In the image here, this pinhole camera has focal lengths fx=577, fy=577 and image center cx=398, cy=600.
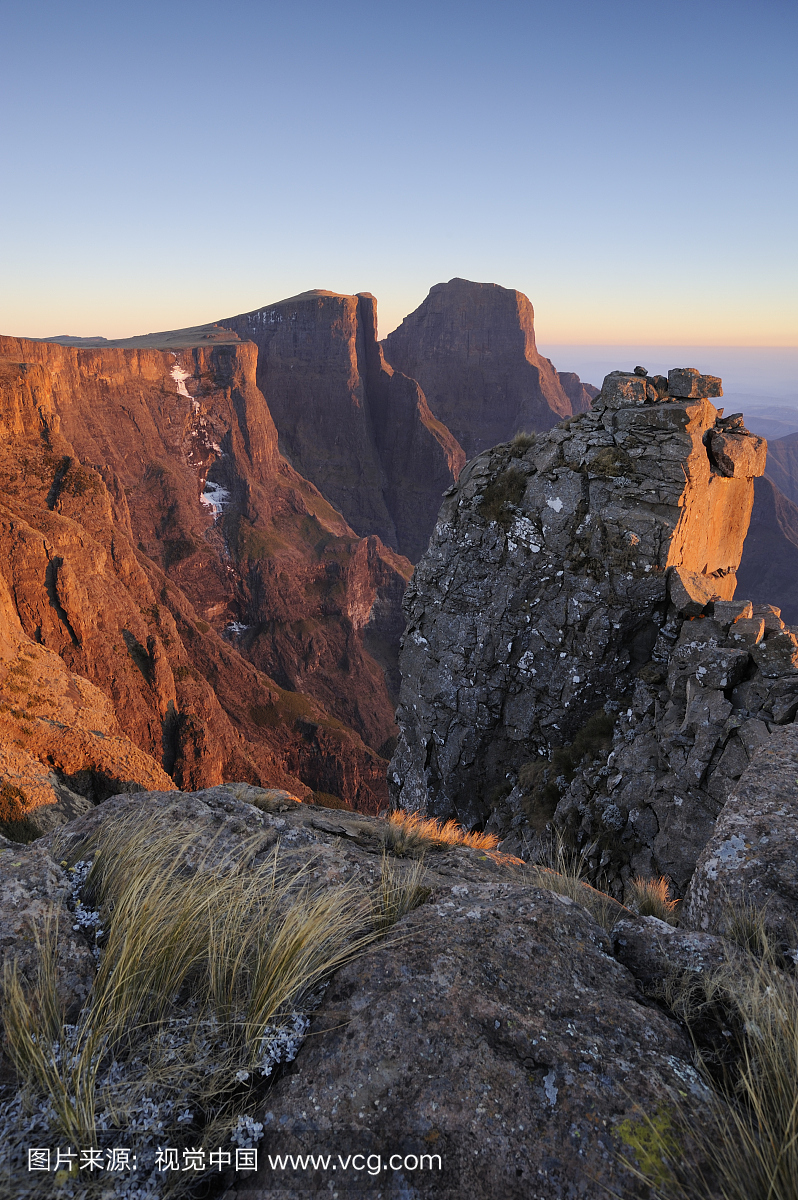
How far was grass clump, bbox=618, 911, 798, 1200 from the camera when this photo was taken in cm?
155

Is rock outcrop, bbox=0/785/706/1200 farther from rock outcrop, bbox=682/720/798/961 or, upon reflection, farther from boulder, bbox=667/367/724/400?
boulder, bbox=667/367/724/400

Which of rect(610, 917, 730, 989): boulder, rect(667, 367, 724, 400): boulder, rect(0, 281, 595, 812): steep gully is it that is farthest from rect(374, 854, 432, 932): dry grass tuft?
rect(667, 367, 724, 400): boulder

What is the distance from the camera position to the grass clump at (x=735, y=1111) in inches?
60.9

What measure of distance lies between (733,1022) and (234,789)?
539 centimetres

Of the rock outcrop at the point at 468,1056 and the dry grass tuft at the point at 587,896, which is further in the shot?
the dry grass tuft at the point at 587,896

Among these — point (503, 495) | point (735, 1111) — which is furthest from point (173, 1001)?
point (503, 495)

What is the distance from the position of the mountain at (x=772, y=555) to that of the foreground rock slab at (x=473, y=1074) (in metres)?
95.0

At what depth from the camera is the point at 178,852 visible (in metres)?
3.39

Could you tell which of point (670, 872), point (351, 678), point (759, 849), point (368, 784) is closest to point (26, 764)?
point (670, 872)

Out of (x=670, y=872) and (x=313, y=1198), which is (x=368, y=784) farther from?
(x=313, y=1198)

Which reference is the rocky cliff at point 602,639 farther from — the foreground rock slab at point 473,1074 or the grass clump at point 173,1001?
the grass clump at point 173,1001

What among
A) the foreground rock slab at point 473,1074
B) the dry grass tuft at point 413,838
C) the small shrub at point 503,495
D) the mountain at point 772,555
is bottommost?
the mountain at point 772,555

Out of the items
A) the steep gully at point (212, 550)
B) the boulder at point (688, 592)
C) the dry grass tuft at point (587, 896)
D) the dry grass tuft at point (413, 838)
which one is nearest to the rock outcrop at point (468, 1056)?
the dry grass tuft at point (587, 896)

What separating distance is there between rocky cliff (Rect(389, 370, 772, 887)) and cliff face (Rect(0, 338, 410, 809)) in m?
20.2
